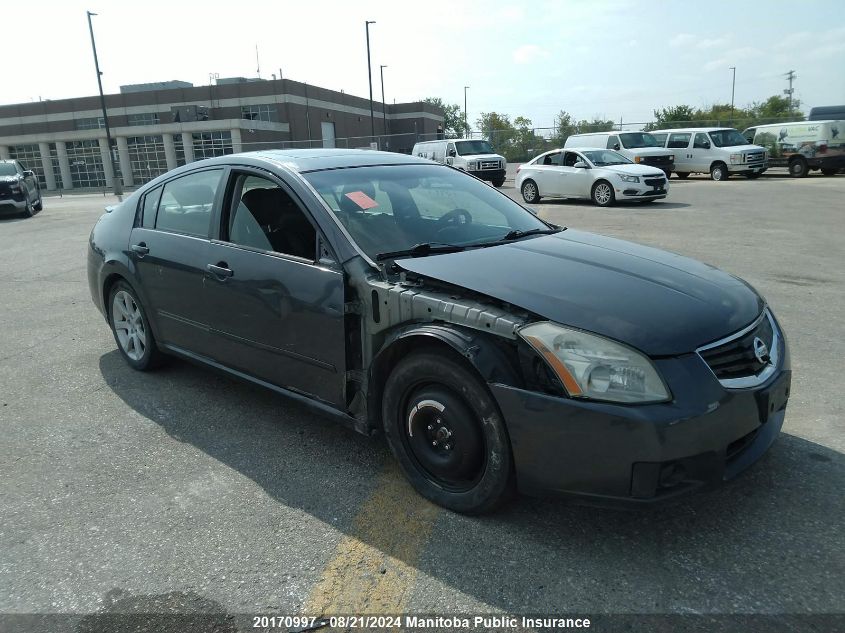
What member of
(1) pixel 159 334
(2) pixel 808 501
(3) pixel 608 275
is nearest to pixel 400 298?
(3) pixel 608 275

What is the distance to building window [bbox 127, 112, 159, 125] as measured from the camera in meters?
57.1

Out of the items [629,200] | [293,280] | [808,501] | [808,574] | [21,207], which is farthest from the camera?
[21,207]

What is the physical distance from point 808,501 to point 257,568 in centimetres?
241

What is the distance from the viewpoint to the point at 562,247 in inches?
141

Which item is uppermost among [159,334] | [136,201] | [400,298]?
[136,201]

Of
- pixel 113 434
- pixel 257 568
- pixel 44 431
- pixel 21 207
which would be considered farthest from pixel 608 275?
pixel 21 207

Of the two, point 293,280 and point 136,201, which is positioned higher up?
point 136,201

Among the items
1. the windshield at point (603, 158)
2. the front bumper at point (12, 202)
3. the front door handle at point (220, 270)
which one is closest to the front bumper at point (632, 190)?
the windshield at point (603, 158)

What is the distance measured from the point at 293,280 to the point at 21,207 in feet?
66.1

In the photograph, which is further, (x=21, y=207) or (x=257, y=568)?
(x=21, y=207)

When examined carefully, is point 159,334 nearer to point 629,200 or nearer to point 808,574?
point 808,574

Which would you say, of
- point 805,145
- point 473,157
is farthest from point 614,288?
point 805,145

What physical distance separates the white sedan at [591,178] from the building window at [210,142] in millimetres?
36792

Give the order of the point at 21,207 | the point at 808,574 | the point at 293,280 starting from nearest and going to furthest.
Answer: the point at 808,574
the point at 293,280
the point at 21,207
